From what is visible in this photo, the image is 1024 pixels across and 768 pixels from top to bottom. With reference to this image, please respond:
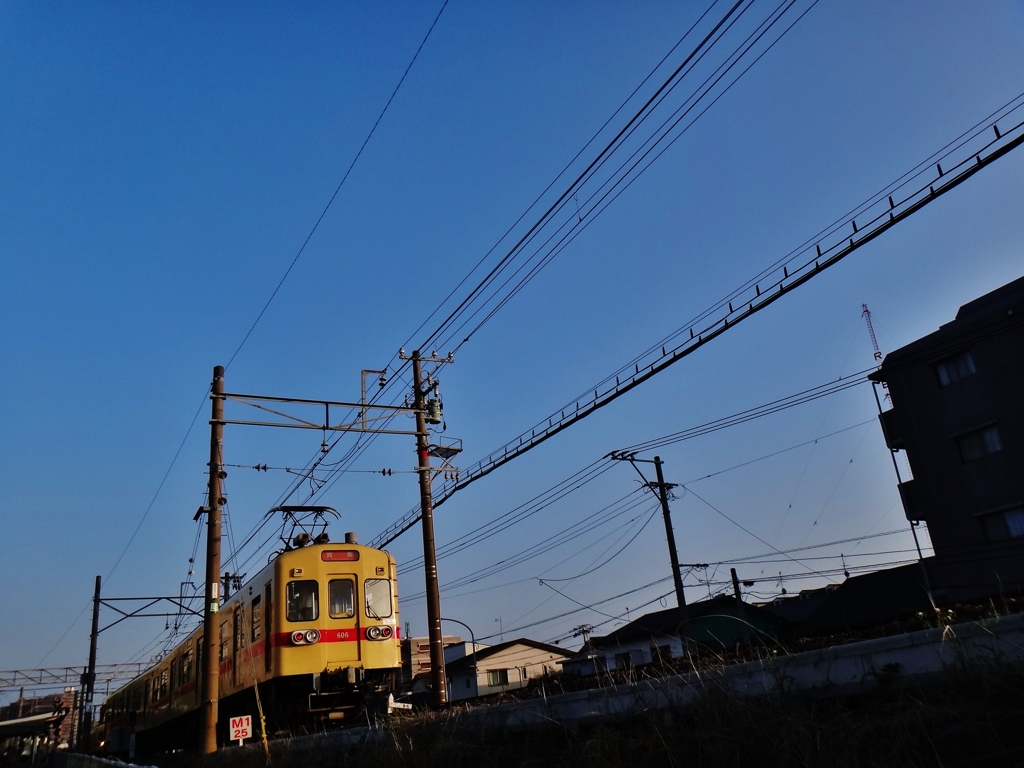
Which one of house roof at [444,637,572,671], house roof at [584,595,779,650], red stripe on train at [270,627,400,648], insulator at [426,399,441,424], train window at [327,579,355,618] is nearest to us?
red stripe on train at [270,627,400,648]

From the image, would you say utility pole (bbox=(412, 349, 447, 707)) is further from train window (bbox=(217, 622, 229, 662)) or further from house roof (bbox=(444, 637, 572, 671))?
house roof (bbox=(444, 637, 572, 671))

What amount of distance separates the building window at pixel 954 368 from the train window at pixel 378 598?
18.5 metres

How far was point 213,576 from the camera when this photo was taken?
41.4ft

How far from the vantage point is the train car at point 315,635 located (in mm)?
12719

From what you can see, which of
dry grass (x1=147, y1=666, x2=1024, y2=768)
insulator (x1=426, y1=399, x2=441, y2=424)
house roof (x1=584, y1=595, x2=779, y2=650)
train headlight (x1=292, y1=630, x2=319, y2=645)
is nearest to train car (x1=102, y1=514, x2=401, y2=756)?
train headlight (x1=292, y1=630, x2=319, y2=645)

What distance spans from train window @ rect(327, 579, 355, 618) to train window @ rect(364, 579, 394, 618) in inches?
10.9

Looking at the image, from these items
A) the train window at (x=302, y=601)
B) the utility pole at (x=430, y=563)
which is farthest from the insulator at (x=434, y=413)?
the train window at (x=302, y=601)

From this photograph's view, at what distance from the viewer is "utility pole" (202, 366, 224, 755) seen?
39.4 ft

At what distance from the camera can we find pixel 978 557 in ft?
73.5

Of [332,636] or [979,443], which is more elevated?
[979,443]

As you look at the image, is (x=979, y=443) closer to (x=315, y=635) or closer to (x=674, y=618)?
(x=674, y=618)

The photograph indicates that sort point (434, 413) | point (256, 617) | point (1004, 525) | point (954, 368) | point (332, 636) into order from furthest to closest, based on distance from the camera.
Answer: point (954, 368)
point (1004, 525)
point (434, 413)
point (256, 617)
point (332, 636)

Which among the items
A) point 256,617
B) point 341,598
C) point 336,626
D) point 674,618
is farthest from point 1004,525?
point 256,617

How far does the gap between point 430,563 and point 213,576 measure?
3.44 m
